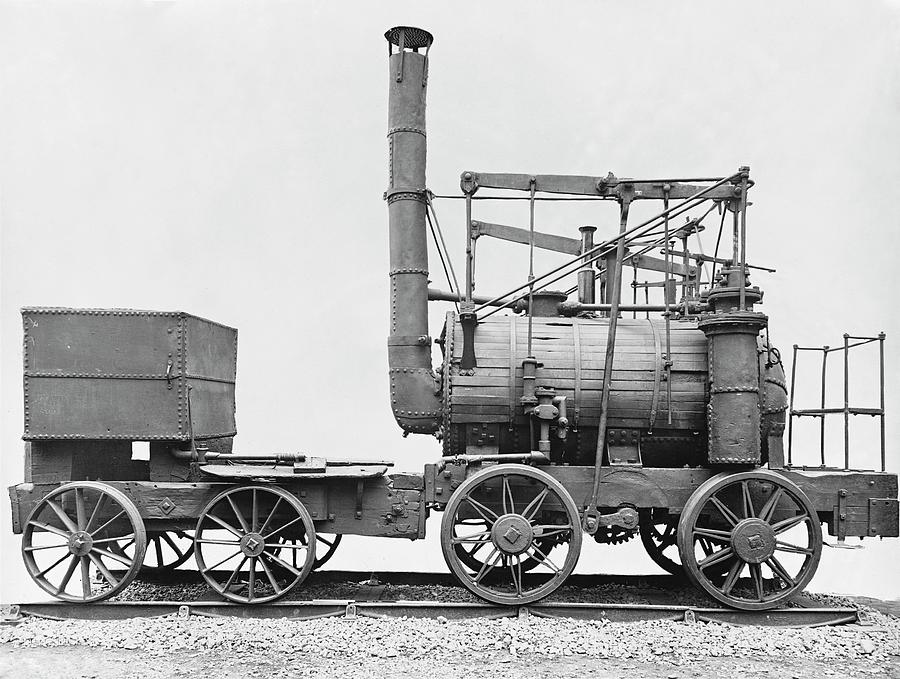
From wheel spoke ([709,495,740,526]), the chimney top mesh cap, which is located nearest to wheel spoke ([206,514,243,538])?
wheel spoke ([709,495,740,526])

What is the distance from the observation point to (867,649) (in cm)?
714

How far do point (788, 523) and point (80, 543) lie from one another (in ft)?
21.4

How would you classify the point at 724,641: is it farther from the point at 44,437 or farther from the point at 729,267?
the point at 44,437

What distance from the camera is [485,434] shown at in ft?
26.5

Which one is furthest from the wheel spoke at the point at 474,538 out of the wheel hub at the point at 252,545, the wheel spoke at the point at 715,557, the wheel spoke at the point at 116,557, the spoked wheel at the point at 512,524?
the wheel spoke at the point at 116,557

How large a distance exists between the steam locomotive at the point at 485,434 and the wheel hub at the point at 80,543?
0.06ft

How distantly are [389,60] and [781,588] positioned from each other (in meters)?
6.82

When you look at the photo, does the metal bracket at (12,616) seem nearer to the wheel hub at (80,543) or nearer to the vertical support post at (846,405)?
the wheel hub at (80,543)

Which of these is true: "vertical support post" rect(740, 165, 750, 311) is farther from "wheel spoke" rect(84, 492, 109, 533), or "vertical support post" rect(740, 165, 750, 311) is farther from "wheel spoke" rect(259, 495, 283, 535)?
"wheel spoke" rect(84, 492, 109, 533)

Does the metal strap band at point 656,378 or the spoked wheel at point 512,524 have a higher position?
the metal strap band at point 656,378

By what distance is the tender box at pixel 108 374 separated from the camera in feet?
25.4

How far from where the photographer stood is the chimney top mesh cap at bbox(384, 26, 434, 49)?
27.7ft

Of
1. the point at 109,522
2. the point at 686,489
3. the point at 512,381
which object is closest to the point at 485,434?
the point at 512,381

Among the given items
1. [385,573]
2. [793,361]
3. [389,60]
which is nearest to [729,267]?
[793,361]
